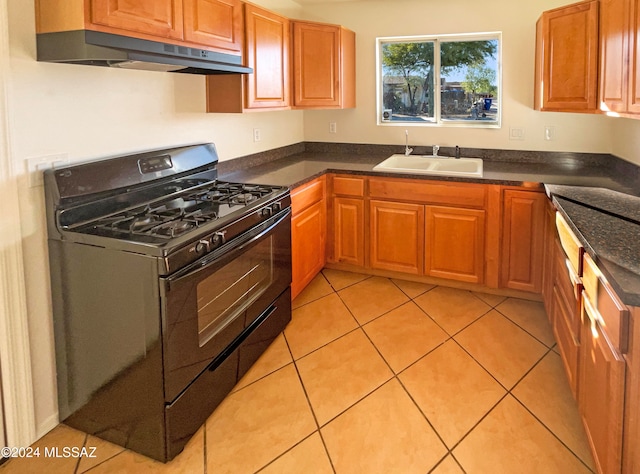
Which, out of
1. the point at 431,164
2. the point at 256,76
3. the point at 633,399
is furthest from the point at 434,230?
the point at 633,399

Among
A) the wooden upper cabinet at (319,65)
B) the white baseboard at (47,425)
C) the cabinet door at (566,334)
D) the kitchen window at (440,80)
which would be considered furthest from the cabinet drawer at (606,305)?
the wooden upper cabinet at (319,65)

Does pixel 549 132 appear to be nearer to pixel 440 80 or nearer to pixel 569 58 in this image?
pixel 569 58

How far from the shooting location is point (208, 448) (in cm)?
193

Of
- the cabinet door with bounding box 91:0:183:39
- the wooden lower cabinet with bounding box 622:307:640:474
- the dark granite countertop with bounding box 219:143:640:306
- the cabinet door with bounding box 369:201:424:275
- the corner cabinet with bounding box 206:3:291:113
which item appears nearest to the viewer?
the wooden lower cabinet with bounding box 622:307:640:474

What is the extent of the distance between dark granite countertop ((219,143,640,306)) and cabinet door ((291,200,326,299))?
0.91 feet

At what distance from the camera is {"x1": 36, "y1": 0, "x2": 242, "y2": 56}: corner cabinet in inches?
67.6

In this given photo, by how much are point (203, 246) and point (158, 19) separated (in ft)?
3.28

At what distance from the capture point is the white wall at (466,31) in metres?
3.52

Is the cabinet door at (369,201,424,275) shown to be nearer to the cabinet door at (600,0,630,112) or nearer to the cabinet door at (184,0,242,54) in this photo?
the cabinet door at (600,0,630,112)

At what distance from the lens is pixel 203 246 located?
6.14 ft

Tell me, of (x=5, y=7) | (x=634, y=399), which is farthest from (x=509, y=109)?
(x=5, y=7)

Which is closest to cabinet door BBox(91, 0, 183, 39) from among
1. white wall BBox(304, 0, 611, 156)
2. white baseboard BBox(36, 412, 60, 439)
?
white baseboard BBox(36, 412, 60, 439)

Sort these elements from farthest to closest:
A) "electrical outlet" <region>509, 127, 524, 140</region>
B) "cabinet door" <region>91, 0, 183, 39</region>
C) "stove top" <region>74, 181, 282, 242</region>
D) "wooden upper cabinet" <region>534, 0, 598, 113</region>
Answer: "electrical outlet" <region>509, 127, 524, 140</region> → "wooden upper cabinet" <region>534, 0, 598, 113</region> → "stove top" <region>74, 181, 282, 242</region> → "cabinet door" <region>91, 0, 183, 39</region>

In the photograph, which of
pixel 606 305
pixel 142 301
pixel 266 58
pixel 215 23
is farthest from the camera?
pixel 266 58
